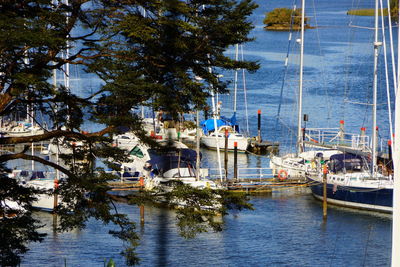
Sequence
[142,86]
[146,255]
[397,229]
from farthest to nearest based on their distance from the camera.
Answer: [146,255], [142,86], [397,229]

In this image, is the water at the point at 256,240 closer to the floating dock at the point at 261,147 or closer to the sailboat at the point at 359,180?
the sailboat at the point at 359,180

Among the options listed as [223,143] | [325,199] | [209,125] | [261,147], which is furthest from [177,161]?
[209,125]

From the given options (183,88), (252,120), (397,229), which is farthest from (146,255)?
(252,120)

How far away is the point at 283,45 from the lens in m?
94.4

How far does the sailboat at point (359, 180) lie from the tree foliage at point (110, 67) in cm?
1719

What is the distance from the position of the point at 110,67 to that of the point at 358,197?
782 inches

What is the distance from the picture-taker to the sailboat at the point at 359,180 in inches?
1298

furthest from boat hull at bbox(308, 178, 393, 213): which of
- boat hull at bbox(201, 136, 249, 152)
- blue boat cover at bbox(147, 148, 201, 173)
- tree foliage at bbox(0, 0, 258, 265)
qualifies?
tree foliage at bbox(0, 0, 258, 265)

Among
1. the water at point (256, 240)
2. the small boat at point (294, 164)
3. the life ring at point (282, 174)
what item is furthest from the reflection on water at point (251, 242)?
the small boat at point (294, 164)

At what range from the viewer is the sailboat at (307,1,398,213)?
108 feet

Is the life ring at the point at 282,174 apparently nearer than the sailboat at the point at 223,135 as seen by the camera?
Yes

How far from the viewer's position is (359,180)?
1328 inches

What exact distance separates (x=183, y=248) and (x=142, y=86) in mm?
13165

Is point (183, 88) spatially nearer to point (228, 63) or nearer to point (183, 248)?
point (228, 63)
